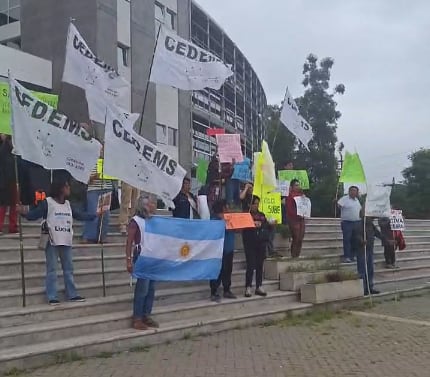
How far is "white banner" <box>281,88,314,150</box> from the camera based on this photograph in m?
13.9

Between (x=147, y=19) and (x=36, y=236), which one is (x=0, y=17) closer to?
(x=147, y=19)

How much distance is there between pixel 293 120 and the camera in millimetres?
14203

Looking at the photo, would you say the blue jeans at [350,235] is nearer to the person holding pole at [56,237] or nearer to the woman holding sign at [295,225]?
the woman holding sign at [295,225]

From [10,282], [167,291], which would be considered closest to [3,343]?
[10,282]

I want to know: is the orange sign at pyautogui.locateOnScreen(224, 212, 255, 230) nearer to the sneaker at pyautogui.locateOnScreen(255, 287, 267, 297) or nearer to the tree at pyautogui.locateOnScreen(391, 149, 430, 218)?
the sneaker at pyautogui.locateOnScreen(255, 287, 267, 297)

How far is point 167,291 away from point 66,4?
24.1 metres

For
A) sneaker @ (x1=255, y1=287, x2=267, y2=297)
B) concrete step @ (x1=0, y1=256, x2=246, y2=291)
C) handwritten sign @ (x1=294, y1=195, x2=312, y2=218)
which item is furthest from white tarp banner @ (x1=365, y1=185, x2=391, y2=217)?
concrete step @ (x1=0, y1=256, x2=246, y2=291)

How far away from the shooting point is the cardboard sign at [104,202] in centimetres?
891

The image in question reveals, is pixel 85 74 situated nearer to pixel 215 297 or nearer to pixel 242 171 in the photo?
pixel 215 297

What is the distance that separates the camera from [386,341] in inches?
310

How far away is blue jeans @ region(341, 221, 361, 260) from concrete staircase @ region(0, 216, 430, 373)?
248 centimetres

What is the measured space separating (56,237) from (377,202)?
6.72 meters

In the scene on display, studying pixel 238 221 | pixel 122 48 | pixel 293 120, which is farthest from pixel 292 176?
pixel 122 48

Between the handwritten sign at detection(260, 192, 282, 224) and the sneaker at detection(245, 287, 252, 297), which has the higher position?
the handwritten sign at detection(260, 192, 282, 224)
